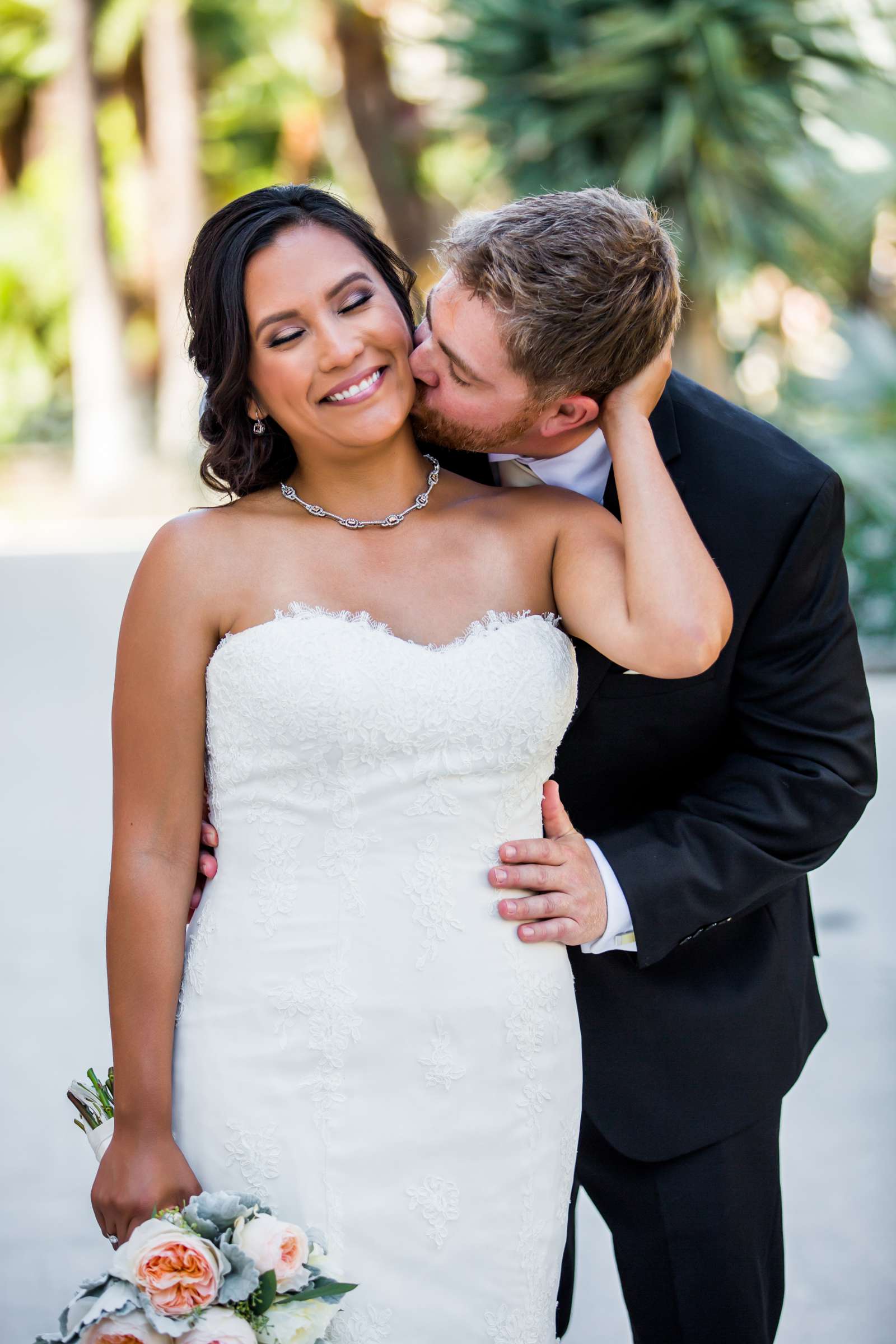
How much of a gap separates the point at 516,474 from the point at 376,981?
92 centimetres

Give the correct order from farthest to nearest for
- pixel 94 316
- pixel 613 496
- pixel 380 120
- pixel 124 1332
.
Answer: pixel 94 316, pixel 380 120, pixel 613 496, pixel 124 1332

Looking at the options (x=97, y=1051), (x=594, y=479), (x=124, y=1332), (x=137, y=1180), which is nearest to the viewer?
(x=124, y=1332)

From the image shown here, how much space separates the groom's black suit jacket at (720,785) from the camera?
2129 millimetres

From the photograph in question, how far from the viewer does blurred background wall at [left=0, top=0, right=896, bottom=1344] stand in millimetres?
3902

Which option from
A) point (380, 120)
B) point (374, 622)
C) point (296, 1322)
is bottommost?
point (380, 120)

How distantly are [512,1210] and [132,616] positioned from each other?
3.31 feet

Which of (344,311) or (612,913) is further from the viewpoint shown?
(612,913)

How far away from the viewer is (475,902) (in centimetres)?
192

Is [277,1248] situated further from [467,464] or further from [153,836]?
[467,464]

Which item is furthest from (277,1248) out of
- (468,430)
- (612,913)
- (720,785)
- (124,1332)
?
(468,430)

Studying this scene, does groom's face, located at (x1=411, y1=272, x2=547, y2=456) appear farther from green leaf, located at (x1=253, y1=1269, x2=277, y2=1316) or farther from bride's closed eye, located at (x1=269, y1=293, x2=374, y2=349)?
green leaf, located at (x1=253, y1=1269, x2=277, y2=1316)

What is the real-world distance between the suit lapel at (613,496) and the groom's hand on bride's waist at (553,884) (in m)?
0.18

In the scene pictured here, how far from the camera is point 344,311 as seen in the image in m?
1.99

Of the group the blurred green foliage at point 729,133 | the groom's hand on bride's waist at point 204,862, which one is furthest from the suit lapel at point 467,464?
the blurred green foliage at point 729,133
